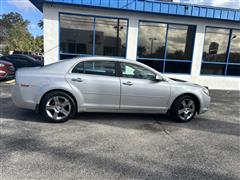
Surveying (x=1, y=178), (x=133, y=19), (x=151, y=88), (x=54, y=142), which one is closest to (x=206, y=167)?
(x=151, y=88)

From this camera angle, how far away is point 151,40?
423 inches

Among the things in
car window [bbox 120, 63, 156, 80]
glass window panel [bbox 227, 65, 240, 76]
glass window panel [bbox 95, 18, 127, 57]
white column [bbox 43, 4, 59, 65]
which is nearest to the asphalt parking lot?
car window [bbox 120, 63, 156, 80]

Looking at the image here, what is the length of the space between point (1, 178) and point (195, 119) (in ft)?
15.6

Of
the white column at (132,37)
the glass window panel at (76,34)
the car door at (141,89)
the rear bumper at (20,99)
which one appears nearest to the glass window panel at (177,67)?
the white column at (132,37)

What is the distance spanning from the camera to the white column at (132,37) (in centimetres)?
1011

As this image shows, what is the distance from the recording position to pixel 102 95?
4.98 meters

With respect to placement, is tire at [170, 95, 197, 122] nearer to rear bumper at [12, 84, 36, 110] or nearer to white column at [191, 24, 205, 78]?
rear bumper at [12, 84, 36, 110]

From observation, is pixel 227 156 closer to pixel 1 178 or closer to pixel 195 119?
pixel 195 119

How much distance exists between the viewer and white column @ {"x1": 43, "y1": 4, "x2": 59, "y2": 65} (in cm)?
945

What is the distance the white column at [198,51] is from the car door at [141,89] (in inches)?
259

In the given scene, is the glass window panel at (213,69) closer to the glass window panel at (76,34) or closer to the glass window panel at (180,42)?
the glass window panel at (180,42)

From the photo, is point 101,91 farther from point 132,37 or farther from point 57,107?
point 132,37

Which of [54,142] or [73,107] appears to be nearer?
[54,142]

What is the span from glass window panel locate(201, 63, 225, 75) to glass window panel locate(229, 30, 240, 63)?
2.21ft
